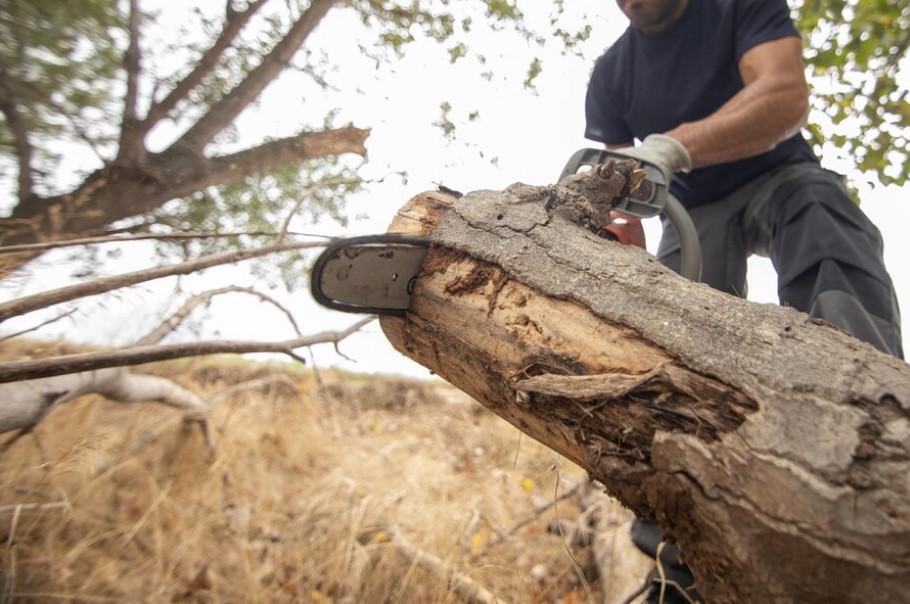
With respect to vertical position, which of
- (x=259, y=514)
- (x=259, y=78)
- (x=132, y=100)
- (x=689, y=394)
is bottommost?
(x=259, y=514)

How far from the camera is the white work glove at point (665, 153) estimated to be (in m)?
1.26

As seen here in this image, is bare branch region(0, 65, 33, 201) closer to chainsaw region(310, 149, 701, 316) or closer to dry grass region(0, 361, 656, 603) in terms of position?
dry grass region(0, 361, 656, 603)

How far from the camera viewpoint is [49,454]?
6.21 ft

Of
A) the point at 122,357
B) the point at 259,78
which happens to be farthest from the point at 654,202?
the point at 259,78

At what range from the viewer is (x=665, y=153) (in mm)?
Answer: 1330

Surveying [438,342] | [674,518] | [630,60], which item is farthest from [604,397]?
[630,60]

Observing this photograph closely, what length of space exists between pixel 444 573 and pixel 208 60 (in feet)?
10.6

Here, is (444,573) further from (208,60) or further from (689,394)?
(208,60)

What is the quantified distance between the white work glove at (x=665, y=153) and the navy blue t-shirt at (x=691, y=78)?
0.52m

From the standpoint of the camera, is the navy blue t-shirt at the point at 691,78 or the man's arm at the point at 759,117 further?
the navy blue t-shirt at the point at 691,78

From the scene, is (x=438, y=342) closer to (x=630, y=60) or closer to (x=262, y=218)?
(x=630, y=60)

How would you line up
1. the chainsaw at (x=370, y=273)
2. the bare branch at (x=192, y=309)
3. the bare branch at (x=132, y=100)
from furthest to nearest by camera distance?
the bare branch at (x=132, y=100)
the bare branch at (x=192, y=309)
the chainsaw at (x=370, y=273)

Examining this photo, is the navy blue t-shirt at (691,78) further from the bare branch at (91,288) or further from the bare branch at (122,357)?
the bare branch at (122,357)

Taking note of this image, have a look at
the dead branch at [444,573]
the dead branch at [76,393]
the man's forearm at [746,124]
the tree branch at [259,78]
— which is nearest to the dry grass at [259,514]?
the dead branch at [444,573]
